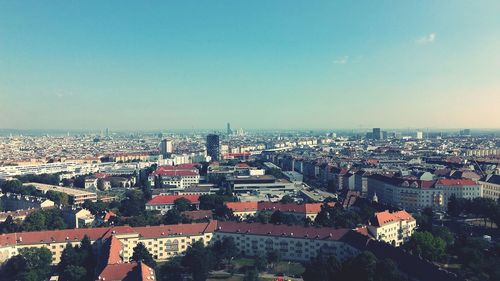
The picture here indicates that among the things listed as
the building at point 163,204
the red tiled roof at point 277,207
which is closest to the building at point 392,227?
the red tiled roof at point 277,207

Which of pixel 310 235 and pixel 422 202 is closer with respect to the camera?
pixel 310 235

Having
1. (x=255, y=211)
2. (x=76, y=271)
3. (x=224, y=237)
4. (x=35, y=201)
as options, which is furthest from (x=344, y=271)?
(x=35, y=201)

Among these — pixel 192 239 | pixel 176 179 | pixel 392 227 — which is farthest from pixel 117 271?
pixel 176 179

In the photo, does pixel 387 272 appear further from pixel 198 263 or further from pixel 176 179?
pixel 176 179

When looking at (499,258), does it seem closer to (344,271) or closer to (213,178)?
(344,271)

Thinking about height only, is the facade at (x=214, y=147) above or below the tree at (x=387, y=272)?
above

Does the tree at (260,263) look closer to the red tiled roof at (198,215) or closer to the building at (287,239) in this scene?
the building at (287,239)
